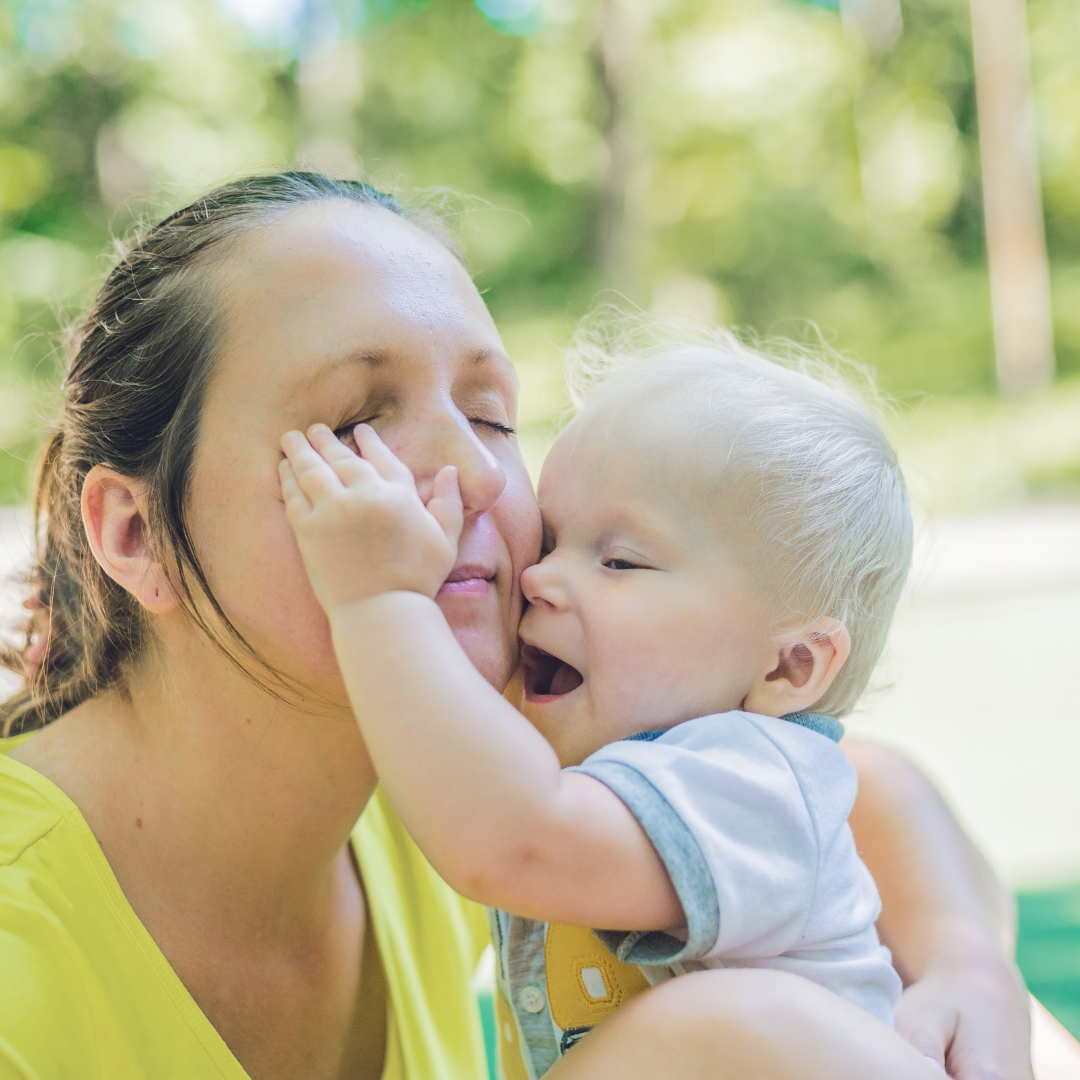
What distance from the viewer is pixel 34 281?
17562 millimetres

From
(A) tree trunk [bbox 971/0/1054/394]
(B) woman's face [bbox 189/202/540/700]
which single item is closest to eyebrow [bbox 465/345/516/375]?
(B) woman's face [bbox 189/202/540/700]

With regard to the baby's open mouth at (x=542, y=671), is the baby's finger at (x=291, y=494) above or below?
above

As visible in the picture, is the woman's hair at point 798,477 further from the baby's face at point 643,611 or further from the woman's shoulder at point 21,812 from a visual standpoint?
the woman's shoulder at point 21,812

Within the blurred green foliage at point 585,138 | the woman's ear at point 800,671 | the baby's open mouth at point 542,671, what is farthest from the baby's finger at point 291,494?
the blurred green foliage at point 585,138

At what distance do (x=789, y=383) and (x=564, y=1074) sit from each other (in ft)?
3.60

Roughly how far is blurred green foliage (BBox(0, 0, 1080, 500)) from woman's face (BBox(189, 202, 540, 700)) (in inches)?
590

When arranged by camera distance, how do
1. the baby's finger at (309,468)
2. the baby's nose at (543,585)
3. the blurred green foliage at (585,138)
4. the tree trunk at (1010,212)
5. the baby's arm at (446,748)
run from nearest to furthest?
the baby's arm at (446,748) → the baby's finger at (309,468) → the baby's nose at (543,585) → the tree trunk at (1010,212) → the blurred green foliage at (585,138)

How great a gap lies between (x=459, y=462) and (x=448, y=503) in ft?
0.36

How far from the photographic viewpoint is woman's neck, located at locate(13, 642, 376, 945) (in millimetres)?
1728

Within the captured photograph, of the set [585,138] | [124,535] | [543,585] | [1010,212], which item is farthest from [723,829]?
[585,138]

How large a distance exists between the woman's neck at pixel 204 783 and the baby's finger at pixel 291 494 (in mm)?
351

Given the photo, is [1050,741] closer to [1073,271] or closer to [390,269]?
[390,269]

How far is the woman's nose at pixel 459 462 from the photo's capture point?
1.52 metres

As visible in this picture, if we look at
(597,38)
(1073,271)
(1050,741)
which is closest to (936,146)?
(1073,271)
